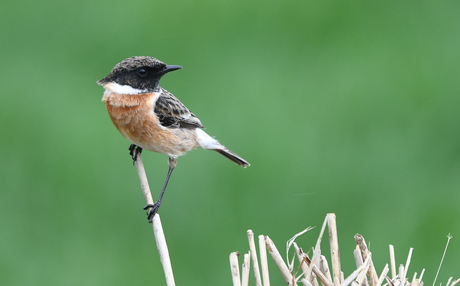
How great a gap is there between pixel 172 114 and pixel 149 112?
0.25 metres

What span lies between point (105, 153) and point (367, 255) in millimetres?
4113

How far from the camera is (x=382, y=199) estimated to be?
21.0ft

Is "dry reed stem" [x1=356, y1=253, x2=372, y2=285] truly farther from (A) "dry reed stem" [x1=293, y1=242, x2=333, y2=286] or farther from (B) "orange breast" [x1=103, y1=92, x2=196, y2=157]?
(B) "orange breast" [x1=103, y1=92, x2=196, y2=157]

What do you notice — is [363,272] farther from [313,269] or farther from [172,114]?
[172,114]

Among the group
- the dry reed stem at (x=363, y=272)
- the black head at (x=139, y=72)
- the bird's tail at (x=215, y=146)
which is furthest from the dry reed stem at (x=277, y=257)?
the bird's tail at (x=215, y=146)

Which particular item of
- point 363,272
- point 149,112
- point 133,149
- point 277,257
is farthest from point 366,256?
point 133,149

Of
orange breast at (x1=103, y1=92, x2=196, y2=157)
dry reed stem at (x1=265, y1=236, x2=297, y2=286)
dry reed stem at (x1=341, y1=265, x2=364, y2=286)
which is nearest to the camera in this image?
dry reed stem at (x1=341, y1=265, x2=364, y2=286)

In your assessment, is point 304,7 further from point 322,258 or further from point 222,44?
point 322,258

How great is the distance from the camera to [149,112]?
4508mm

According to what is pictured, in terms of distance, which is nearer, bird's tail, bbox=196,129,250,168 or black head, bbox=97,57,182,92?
black head, bbox=97,57,182,92

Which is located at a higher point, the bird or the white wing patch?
the bird

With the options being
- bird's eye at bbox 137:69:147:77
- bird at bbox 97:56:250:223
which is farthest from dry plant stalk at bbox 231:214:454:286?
bird's eye at bbox 137:69:147:77

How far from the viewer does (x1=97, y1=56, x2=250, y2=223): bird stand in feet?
13.6

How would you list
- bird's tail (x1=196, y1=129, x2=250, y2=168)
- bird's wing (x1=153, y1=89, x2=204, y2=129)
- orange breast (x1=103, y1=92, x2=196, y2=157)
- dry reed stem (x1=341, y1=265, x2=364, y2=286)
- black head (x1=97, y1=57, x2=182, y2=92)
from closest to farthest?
dry reed stem (x1=341, y1=265, x2=364, y2=286)
black head (x1=97, y1=57, x2=182, y2=92)
orange breast (x1=103, y1=92, x2=196, y2=157)
bird's wing (x1=153, y1=89, x2=204, y2=129)
bird's tail (x1=196, y1=129, x2=250, y2=168)
